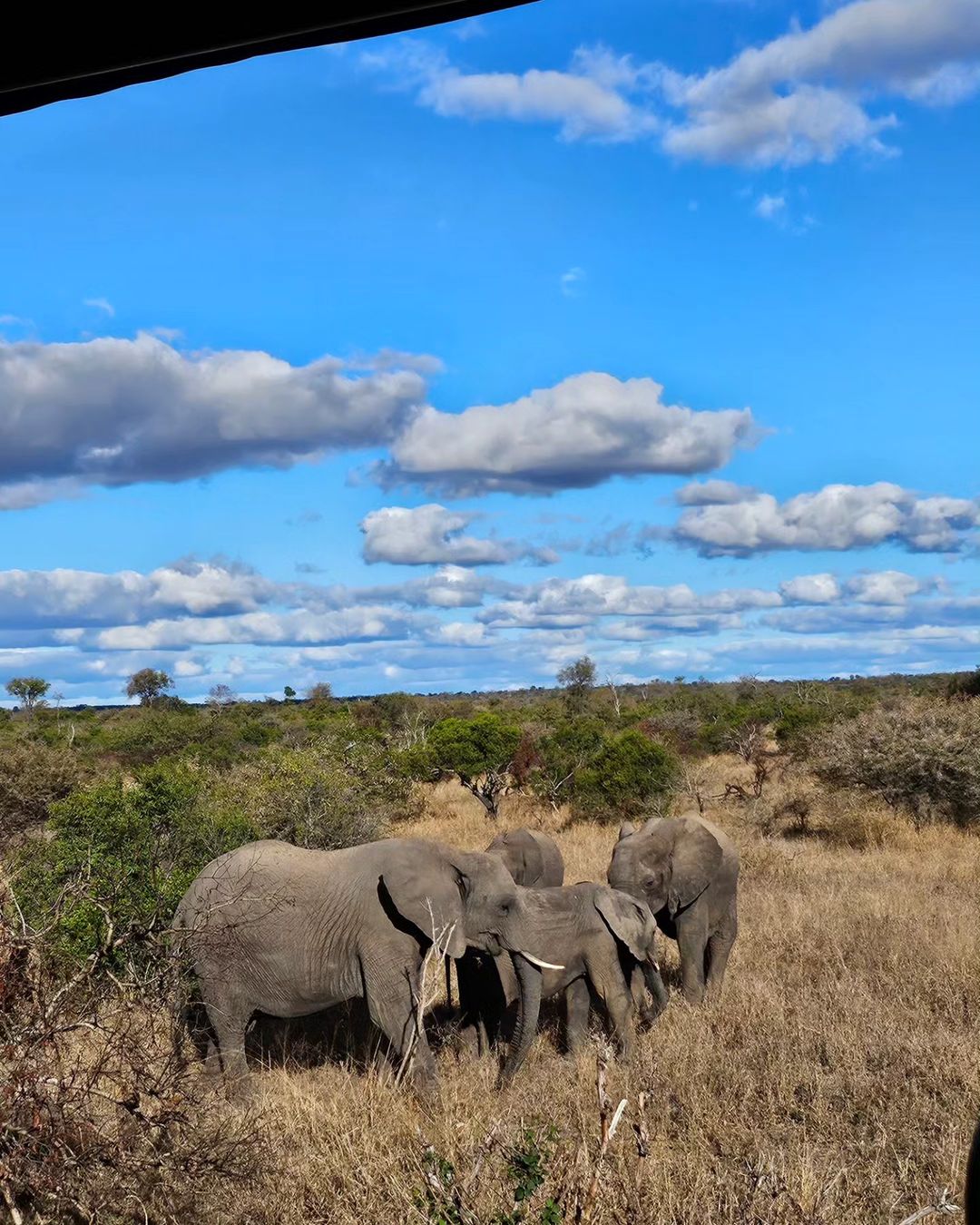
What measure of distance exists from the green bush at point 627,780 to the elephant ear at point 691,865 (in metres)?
11.8

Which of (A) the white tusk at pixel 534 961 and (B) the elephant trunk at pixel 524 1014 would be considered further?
A: (A) the white tusk at pixel 534 961

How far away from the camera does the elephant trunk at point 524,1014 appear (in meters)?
8.84

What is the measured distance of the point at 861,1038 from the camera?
27.7 feet

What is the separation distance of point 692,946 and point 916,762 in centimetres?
1158

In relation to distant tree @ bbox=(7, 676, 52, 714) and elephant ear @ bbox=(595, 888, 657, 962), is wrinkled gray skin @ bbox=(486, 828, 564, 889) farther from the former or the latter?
distant tree @ bbox=(7, 676, 52, 714)

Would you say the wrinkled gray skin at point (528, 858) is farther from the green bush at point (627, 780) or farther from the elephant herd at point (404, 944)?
the green bush at point (627, 780)

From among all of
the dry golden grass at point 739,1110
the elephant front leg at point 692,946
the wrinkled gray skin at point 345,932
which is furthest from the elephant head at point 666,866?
the wrinkled gray skin at point 345,932

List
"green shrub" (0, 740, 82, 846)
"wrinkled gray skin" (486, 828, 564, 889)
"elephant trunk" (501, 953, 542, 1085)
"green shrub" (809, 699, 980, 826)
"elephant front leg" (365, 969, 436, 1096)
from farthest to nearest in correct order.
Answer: "green shrub" (0, 740, 82, 846) → "green shrub" (809, 699, 980, 826) → "wrinkled gray skin" (486, 828, 564, 889) → "elephant trunk" (501, 953, 542, 1085) → "elephant front leg" (365, 969, 436, 1096)

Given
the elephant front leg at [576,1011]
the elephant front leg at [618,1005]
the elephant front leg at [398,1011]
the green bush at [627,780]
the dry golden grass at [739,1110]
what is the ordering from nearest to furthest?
1. the dry golden grass at [739,1110]
2. the elephant front leg at [398,1011]
3. the elephant front leg at [618,1005]
4. the elephant front leg at [576,1011]
5. the green bush at [627,780]

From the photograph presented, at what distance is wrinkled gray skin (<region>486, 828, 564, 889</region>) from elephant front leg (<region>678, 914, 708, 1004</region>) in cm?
170

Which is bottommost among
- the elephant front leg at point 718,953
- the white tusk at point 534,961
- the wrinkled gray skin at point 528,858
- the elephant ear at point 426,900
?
the elephant front leg at point 718,953

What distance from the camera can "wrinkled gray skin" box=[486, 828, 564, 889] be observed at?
489 inches

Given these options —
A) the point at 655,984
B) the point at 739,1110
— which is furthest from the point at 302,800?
the point at 739,1110

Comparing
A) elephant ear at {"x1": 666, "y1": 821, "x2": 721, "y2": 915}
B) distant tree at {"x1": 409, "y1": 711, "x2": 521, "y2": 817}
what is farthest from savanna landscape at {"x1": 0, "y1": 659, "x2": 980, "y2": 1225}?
distant tree at {"x1": 409, "y1": 711, "x2": 521, "y2": 817}
